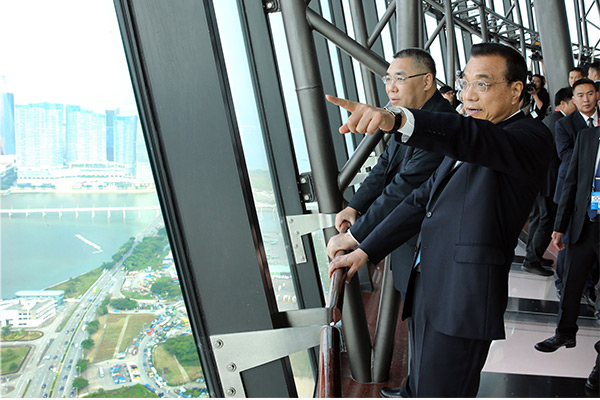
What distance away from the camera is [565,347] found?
3639mm

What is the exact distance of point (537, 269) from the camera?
5.44 meters

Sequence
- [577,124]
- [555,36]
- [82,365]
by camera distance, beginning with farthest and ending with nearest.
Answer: [577,124], [555,36], [82,365]

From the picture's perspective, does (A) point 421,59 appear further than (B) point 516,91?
Yes

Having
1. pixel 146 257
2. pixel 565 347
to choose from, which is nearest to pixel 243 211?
pixel 146 257

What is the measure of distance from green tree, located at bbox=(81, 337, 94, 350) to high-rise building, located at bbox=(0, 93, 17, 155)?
1.74ft

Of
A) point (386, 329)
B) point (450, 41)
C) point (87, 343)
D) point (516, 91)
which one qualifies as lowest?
point (386, 329)

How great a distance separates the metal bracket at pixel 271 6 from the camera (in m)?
2.94

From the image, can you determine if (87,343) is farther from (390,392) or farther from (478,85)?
(390,392)

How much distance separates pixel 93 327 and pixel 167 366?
0.38m

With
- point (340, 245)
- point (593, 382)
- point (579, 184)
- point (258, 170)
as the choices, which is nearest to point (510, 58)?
point (340, 245)

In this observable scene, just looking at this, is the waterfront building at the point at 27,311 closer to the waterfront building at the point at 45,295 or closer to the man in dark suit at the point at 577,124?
the waterfront building at the point at 45,295

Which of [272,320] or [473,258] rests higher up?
[473,258]

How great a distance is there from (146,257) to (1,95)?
66 cm

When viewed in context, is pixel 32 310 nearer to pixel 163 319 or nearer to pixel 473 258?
pixel 163 319
